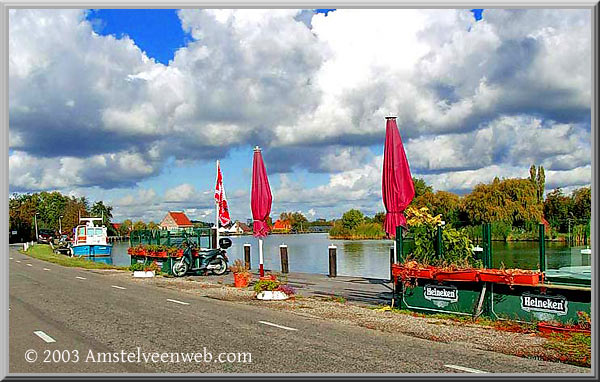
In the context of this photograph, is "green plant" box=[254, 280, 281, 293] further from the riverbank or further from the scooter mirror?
the scooter mirror

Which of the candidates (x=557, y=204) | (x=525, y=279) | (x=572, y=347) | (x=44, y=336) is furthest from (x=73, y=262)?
(x=557, y=204)

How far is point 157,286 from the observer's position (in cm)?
2122

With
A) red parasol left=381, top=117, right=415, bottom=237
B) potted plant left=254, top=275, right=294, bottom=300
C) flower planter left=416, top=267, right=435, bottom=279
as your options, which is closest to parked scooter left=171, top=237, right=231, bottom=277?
potted plant left=254, top=275, right=294, bottom=300

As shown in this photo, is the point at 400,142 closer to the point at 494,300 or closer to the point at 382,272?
the point at 494,300

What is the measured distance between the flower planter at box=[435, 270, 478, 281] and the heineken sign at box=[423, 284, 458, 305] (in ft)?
0.69

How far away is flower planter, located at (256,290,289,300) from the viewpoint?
16375mm

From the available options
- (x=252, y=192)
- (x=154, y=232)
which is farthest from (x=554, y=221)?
(x=154, y=232)

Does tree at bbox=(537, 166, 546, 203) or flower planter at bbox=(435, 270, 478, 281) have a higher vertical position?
tree at bbox=(537, 166, 546, 203)

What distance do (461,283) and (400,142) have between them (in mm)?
4200

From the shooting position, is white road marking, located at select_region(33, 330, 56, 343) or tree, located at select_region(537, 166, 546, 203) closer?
white road marking, located at select_region(33, 330, 56, 343)

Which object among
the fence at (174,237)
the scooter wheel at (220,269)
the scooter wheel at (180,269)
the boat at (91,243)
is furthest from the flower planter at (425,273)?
the boat at (91,243)

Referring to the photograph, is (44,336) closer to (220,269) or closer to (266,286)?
(266,286)

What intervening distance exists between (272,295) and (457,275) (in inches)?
218

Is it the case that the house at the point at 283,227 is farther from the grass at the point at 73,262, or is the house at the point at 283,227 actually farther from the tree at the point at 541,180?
the grass at the point at 73,262
